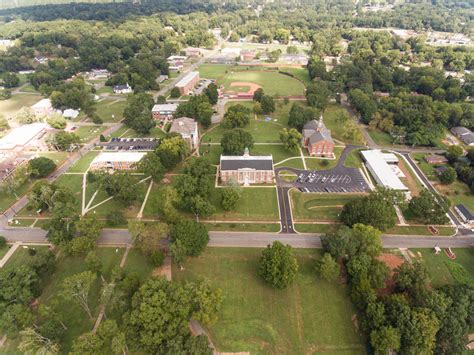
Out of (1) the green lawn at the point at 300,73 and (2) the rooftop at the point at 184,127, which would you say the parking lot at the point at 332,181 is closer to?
(2) the rooftop at the point at 184,127

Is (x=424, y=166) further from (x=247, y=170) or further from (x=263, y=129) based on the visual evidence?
(x=247, y=170)

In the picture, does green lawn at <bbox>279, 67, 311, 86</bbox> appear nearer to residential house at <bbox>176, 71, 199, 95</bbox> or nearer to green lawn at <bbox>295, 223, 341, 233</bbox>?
residential house at <bbox>176, 71, 199, 95</bbox>

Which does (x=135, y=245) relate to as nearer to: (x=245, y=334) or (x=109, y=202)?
(x=109, y=202)

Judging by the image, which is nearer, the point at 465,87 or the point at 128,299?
the point at 128,299

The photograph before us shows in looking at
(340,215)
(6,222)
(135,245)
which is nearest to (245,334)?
(135,245)

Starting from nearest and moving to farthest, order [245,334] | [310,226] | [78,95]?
[245,334]
[310,226]
[78,95]

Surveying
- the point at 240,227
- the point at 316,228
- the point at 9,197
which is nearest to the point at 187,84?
the point at 9,197

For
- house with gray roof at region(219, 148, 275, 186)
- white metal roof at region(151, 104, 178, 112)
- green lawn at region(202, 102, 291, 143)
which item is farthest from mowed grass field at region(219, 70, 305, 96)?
house with gray roof at region(219, 148, 275, 186)
